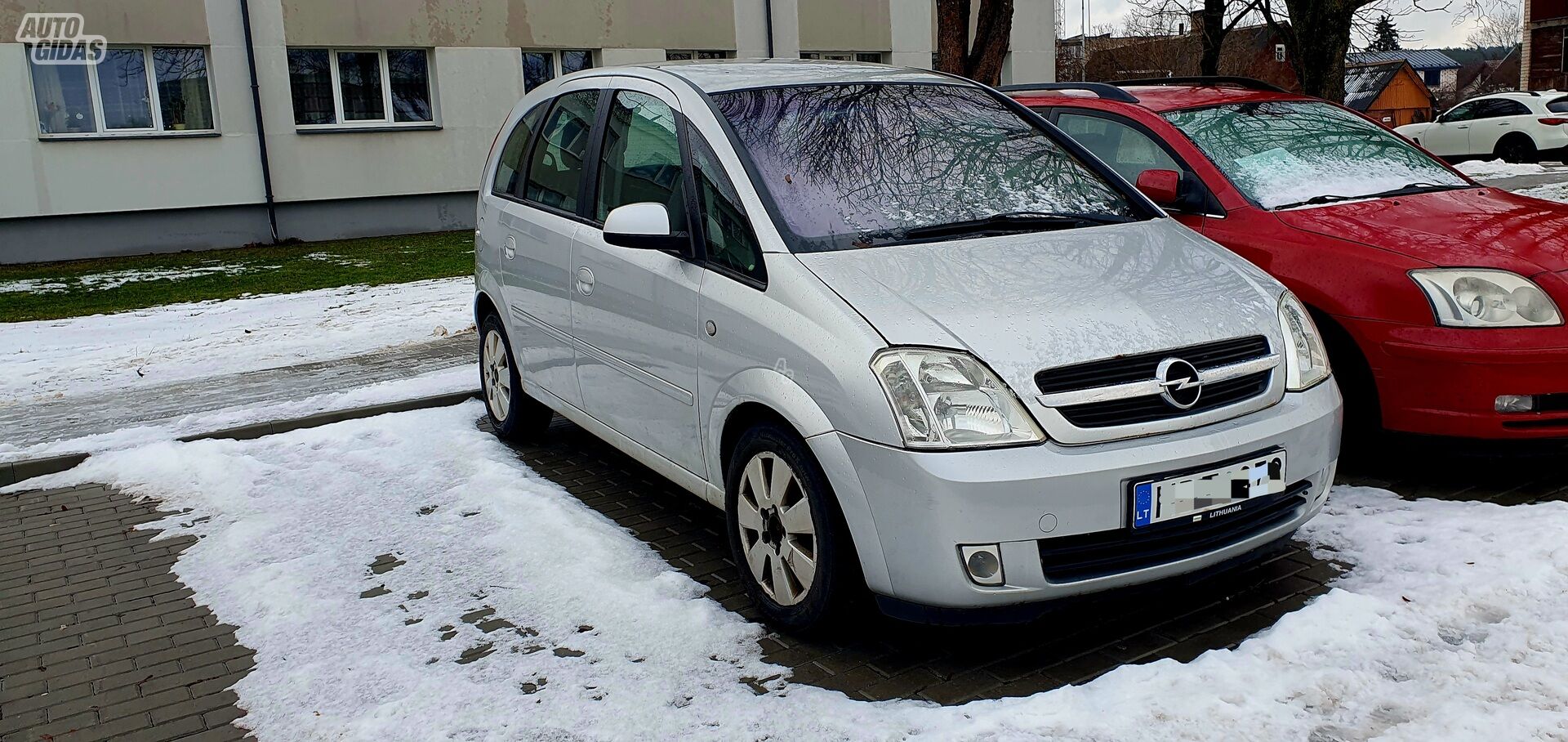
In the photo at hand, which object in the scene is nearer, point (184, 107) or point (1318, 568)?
point (1318, 568)

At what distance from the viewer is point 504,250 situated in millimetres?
5773

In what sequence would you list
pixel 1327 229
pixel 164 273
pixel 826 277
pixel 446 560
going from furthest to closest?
pixel 164 273, pixel 1327 229, pixel 446 560, pixel 826 277

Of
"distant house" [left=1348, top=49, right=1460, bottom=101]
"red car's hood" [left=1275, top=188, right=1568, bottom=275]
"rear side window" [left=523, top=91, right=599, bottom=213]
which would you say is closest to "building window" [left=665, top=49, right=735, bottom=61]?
"rear side window" [left=523, top=91, right=599, bottom=213]

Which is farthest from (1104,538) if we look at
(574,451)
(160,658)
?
(574,451)

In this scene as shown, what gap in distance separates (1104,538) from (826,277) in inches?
42.3

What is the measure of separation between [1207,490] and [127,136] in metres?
17.6

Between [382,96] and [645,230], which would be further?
[382,96]

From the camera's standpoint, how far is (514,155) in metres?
5.97

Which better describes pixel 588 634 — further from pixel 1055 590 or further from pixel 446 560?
pixel 1055 590

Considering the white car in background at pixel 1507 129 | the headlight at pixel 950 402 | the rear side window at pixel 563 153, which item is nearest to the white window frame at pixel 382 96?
the rear side window at pixel 563 153

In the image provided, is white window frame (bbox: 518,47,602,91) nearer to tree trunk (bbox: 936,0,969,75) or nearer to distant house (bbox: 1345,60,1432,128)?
tree trunk (bbox: 936,0,969,75)

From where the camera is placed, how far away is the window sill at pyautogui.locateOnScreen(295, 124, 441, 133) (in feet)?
61.0

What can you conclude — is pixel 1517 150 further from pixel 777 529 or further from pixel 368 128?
pixel 777 529

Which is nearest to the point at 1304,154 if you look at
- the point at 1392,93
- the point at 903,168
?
the point at 903,168
